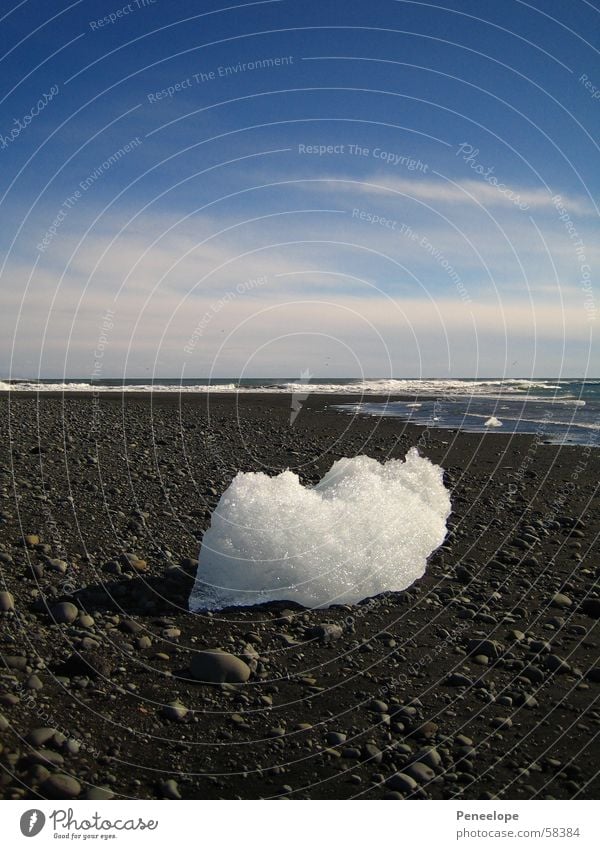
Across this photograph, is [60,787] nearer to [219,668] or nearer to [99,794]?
[99,794]

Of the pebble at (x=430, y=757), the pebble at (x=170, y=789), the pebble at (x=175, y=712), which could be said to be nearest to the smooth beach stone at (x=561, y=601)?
the pebble at (x=430, y=757)

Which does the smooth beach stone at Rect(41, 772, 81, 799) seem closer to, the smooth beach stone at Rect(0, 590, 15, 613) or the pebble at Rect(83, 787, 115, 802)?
the pebble at Rect(83, 787, 115, 802)

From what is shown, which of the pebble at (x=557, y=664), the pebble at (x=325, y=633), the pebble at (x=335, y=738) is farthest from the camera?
the pebble at (x=325, y=633)

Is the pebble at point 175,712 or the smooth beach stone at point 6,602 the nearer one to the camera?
the pebble at point 175,712

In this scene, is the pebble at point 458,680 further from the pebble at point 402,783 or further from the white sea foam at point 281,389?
the white sea foam at point 281,389

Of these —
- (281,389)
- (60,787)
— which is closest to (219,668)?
(60,787)

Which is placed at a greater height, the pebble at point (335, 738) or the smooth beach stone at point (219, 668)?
the smooth beach stone at point (219, 668)
